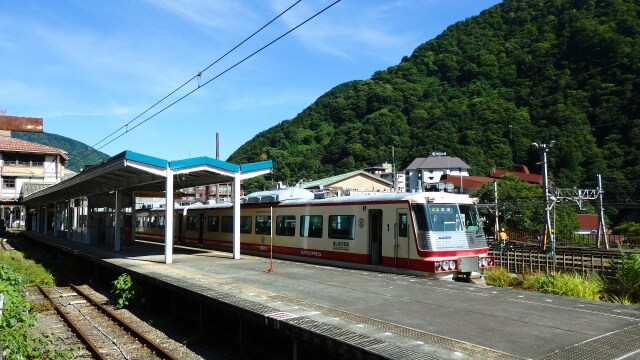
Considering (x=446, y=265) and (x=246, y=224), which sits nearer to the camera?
(x=446, y=265)

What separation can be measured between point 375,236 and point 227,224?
1015 cm

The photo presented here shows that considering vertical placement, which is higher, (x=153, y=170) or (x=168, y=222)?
(x=153, y=170)

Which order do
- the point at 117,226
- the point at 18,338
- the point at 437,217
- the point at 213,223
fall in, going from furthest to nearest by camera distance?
the point at 213,223
the point at 117,226
the point at 437,217
the point at 18,338

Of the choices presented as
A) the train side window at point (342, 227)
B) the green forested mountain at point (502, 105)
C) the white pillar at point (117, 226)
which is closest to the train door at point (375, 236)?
the train side window at point (342, 227)

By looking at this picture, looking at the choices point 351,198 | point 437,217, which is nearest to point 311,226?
point 351,198

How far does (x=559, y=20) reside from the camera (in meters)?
97.6

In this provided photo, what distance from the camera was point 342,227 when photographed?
15.8 meters

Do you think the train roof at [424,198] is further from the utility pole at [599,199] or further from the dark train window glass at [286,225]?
the utility pole at [599,199]

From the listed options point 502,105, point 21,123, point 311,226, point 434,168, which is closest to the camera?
point 21,123

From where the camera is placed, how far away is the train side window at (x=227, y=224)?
2245 cm

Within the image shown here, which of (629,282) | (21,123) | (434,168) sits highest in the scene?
(434,168)

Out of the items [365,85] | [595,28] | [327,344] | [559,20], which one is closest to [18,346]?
[327,344]

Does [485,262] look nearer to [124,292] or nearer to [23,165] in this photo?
[124,292]

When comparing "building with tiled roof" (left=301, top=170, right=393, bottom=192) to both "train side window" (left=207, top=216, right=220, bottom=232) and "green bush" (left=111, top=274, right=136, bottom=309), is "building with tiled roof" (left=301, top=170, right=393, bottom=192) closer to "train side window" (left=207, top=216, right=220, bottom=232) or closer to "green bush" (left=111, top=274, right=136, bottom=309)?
"train side window" (left=207, top=216, right=220, bottom=232)
